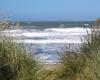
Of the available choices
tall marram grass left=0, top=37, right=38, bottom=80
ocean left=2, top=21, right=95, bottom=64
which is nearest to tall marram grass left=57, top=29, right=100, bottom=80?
ocean left=2, top=21, right=95, bottom=64

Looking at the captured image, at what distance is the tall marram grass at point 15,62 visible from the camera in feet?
22.9

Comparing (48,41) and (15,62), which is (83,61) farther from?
(48,41)

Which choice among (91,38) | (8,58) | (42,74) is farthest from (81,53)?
(8,58)

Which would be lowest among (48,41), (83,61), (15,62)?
(48,41)

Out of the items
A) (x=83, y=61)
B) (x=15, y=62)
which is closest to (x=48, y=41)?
(x=83, y=61)

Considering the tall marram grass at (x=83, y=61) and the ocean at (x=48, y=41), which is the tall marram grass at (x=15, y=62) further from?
the tall marram grass at (x=83, y=61)

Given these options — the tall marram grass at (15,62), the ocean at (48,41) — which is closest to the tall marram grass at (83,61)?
the ocean at (48,41)

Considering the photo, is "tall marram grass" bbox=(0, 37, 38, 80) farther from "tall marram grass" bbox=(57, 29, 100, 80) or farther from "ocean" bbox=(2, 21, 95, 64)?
"tall marram grass" bbox=(57, 29, 100, 80)

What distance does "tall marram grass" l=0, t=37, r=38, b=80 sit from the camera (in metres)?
6.96

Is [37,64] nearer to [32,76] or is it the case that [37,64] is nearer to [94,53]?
[32,76]

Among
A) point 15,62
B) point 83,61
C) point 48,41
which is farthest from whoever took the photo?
point 48,41

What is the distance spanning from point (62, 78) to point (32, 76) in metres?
0.88

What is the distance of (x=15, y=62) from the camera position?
7.06 meters

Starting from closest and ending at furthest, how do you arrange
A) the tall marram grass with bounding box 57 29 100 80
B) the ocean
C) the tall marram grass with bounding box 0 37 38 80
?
1. the tall marram grass with bounding box 57 29 100 80
2. the tall marram grass with bounding box 0 37 38 80
3. the ocean
